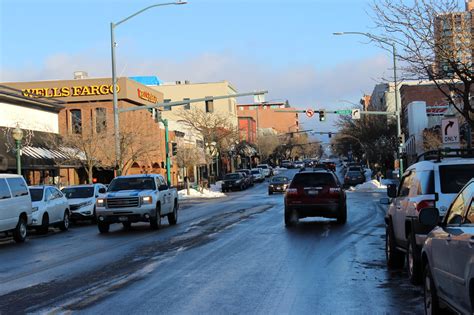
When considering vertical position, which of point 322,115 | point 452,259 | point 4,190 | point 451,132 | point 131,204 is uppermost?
point 322,115

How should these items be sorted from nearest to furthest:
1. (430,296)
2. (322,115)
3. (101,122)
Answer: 1. (430,296)
2. (101,122)
3. (322,115)

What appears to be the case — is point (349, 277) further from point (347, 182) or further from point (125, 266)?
point (347, 182)

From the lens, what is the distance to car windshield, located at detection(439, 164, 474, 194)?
29.7ft

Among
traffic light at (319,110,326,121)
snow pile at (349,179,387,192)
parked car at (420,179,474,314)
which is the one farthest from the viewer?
snow pile at (349,179,387,192)

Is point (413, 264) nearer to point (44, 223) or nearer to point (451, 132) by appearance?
point (451, 132)

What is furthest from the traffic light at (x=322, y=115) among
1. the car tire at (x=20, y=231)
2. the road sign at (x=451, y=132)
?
the car tire at (x=20, y=231)

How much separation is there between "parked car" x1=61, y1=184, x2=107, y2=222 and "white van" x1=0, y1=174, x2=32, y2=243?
5.81 metres

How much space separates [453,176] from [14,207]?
43.5 feet

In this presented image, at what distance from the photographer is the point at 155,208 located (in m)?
20.1

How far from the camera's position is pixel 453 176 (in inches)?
360

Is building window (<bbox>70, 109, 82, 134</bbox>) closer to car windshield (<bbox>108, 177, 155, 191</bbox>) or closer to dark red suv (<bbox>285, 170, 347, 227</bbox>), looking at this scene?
car windshield (<bbox>108, 177, 155, 191</bbox>)

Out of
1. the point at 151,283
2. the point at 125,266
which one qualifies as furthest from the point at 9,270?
→ the point at 151,283

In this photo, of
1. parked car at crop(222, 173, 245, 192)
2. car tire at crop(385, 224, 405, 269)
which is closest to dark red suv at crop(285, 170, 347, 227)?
car tire at crop(385, 224, 405, 269)

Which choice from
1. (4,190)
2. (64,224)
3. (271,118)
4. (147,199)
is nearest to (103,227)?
(147,199)
